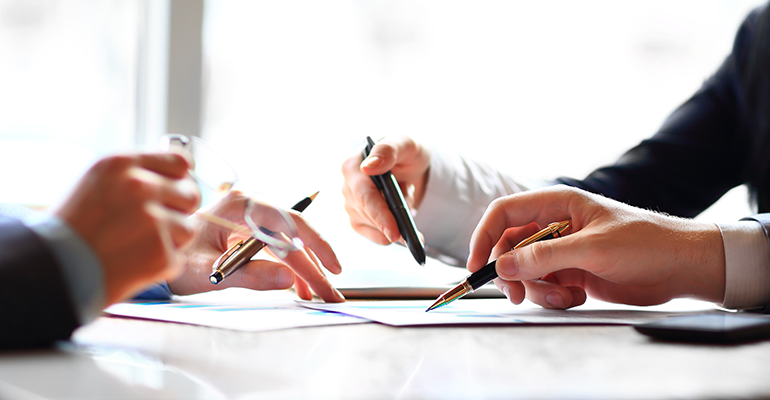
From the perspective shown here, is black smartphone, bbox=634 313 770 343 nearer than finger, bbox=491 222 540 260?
Yes

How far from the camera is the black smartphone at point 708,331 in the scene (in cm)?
33

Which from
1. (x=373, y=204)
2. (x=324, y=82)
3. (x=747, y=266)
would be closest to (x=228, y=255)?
(x=373, y=204)

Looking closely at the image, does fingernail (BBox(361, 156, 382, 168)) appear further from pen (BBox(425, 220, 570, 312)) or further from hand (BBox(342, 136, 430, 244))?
pen (BBox(425, 220, 570, 312))

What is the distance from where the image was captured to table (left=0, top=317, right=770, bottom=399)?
20 centimetres

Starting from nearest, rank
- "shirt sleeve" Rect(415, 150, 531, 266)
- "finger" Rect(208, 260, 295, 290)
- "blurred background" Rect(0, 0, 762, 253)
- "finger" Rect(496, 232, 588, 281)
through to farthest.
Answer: "finger" Rect(496, 232, 588, 281) → "finger" Rect(208, 260, 295, 290) → "shirt sleeve" Rect(415, 150, 531, 266) → "blurred background" Rect(0, 0, 762, 253)

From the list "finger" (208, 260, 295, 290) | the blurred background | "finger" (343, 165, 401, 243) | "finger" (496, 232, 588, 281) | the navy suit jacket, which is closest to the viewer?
"finger" (496, 232, 588, 281)

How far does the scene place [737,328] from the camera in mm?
335

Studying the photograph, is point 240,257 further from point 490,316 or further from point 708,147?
point 708,147

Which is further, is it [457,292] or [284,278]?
[284,278]

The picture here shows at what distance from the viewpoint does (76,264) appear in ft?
0.70

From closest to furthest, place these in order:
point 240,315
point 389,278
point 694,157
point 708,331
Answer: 1. point 708,331
2. point 240,315
3. point 389,278
4. point 694,157

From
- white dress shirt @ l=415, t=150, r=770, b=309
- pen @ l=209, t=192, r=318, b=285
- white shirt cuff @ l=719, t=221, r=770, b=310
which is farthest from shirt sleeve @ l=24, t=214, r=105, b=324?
white dress shirt @ l=415, t=150, r=770, b=309

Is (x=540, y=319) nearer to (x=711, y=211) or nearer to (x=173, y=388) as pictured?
(x=173, y=388)

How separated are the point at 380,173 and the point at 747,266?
434 millimetres
